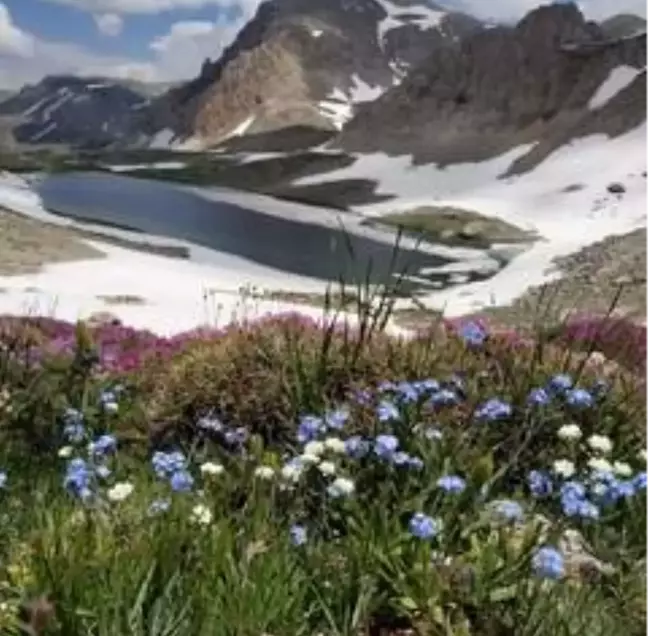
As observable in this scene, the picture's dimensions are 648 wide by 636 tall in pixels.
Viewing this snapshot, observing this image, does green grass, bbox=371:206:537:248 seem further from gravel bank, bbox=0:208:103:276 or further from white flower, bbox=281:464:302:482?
white flower, bbox=281:464:302:482

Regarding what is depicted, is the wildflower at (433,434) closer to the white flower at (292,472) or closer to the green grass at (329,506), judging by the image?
the green grass at (329,506)

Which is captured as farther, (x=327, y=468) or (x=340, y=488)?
(x=327, y=468)

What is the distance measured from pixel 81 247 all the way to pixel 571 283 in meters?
24.6

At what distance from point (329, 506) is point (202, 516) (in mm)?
814

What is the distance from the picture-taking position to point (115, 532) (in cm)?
541

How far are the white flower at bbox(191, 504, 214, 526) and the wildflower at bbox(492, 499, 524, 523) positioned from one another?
123 cm

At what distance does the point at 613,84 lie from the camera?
184750 mm

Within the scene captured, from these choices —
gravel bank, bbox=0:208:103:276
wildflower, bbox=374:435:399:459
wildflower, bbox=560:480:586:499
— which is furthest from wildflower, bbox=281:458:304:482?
gravel bank, bbox=0:208:103:276

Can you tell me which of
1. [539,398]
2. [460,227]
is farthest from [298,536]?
[460,227]

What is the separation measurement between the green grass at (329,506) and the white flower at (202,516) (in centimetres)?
3

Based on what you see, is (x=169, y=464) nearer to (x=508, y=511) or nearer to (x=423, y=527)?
(x=423, y=527)

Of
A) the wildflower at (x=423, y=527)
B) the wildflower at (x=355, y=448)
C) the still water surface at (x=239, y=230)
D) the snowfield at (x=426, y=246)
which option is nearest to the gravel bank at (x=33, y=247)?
the snowfield at (x=426, y=246)

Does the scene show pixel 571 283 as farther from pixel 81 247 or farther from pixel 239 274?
pixel 81 247

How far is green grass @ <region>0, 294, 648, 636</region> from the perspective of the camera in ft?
16.0
